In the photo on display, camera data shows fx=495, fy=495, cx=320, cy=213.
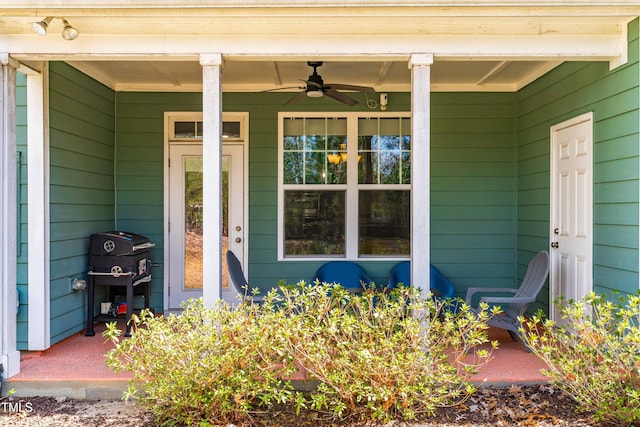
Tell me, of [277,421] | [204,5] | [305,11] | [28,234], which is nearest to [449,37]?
[305,11]

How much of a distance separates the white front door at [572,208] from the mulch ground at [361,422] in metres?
1.20

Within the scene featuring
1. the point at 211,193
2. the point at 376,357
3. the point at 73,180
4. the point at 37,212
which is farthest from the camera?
the point at 73,180

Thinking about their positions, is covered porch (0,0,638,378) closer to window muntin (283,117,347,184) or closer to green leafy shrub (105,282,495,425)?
window muntin (283,117,347,184)

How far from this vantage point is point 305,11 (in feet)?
10.6

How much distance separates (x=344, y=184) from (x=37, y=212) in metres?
3.00

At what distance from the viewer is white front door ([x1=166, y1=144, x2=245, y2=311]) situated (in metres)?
5.51

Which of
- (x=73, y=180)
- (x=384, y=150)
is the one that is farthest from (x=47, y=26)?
(x=384, y=150)

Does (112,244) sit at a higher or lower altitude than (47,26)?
lower

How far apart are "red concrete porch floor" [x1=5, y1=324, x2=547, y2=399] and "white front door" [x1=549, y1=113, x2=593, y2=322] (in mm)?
847

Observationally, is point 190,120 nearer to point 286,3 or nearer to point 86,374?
point 286,3

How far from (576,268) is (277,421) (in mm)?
2886

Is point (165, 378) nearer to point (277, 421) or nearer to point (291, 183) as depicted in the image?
point (277, 421)

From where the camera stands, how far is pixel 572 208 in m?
4.36

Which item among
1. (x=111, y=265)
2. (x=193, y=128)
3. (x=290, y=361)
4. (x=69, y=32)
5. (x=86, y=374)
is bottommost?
(x=86, y=374)
